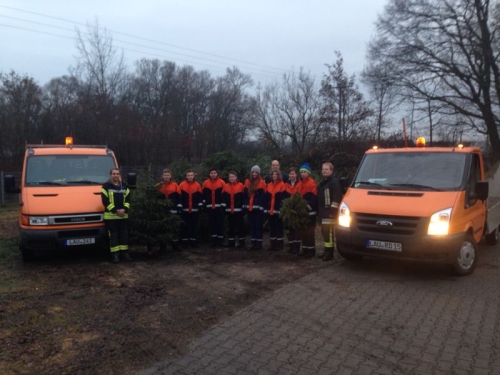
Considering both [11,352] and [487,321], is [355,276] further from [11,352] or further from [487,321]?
[11,352]

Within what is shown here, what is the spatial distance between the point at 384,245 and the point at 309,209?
2077 mm

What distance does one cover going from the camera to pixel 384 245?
7027 mm

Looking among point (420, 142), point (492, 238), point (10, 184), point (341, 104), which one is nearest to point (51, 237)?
point (10, 184)

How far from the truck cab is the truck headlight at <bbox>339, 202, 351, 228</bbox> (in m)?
4.47

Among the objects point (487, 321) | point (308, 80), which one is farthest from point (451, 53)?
point (487, 321)

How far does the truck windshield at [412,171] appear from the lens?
7461 mm

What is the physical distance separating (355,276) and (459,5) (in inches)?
936

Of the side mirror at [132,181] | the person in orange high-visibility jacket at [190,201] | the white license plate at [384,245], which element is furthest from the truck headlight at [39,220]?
the white license plate at [384,245]

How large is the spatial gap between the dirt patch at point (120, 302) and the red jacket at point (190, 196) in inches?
40.2

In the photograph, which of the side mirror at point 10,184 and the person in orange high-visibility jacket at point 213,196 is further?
the person in orange high-visibility jacket at point 213,196

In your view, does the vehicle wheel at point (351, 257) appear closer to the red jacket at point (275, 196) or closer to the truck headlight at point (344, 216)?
the truck headlight at point (344, 216)

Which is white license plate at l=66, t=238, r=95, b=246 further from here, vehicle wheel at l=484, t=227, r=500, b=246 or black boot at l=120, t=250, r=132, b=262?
vehicle wheel at l=484, t=227, r=500, b=246

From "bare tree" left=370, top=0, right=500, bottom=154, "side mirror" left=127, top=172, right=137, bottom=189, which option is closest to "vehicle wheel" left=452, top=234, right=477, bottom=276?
"side mirror" left=127, top=172, right=137, bottom=189

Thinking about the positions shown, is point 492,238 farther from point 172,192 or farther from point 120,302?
point 120,302
